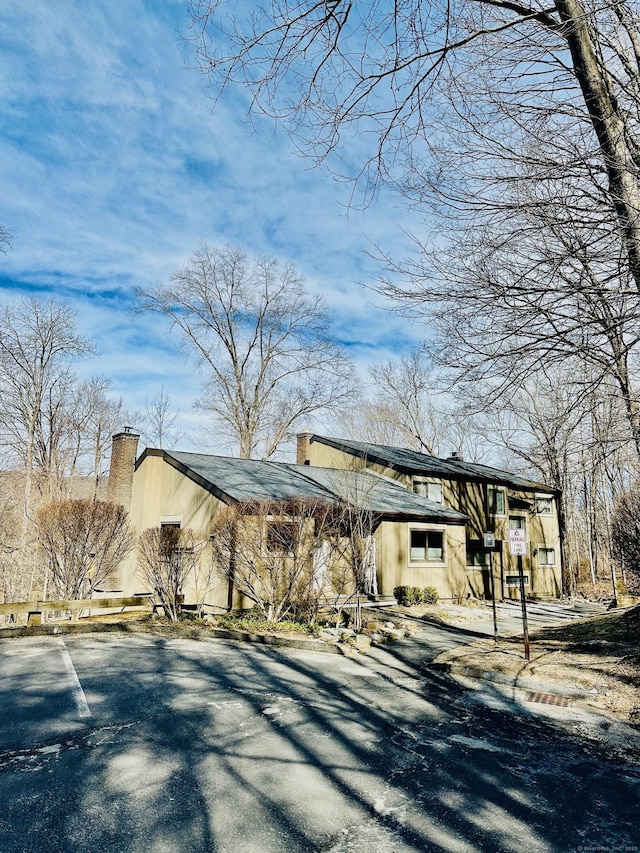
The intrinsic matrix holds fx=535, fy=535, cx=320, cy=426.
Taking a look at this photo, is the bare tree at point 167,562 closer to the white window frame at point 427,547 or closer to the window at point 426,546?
the white window frame at point 427,547

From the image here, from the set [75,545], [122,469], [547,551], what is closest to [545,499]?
[547,551]

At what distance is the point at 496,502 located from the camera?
23625 millimetres

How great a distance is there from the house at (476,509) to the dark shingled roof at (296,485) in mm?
890

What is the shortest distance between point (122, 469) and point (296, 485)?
7.04 m

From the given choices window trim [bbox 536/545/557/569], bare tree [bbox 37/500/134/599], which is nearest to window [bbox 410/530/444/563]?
window trim [bbox 536/545/557/569]

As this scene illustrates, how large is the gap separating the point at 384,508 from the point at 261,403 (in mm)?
17032

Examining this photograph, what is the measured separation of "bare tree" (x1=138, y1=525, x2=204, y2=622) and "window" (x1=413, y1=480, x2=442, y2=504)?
35.8ft

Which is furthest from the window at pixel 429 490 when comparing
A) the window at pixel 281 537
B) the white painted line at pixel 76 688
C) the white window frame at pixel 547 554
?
the white painted line at pixel 76 688

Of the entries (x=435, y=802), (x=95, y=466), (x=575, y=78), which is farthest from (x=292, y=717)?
(x=95, y=466)

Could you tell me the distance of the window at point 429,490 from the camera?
2124cm

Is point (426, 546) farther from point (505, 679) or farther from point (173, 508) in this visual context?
point (505, 679)

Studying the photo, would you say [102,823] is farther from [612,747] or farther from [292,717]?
[612,747]

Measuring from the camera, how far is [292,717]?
574 cm

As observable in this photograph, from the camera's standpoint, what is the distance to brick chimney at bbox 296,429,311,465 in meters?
25.1
